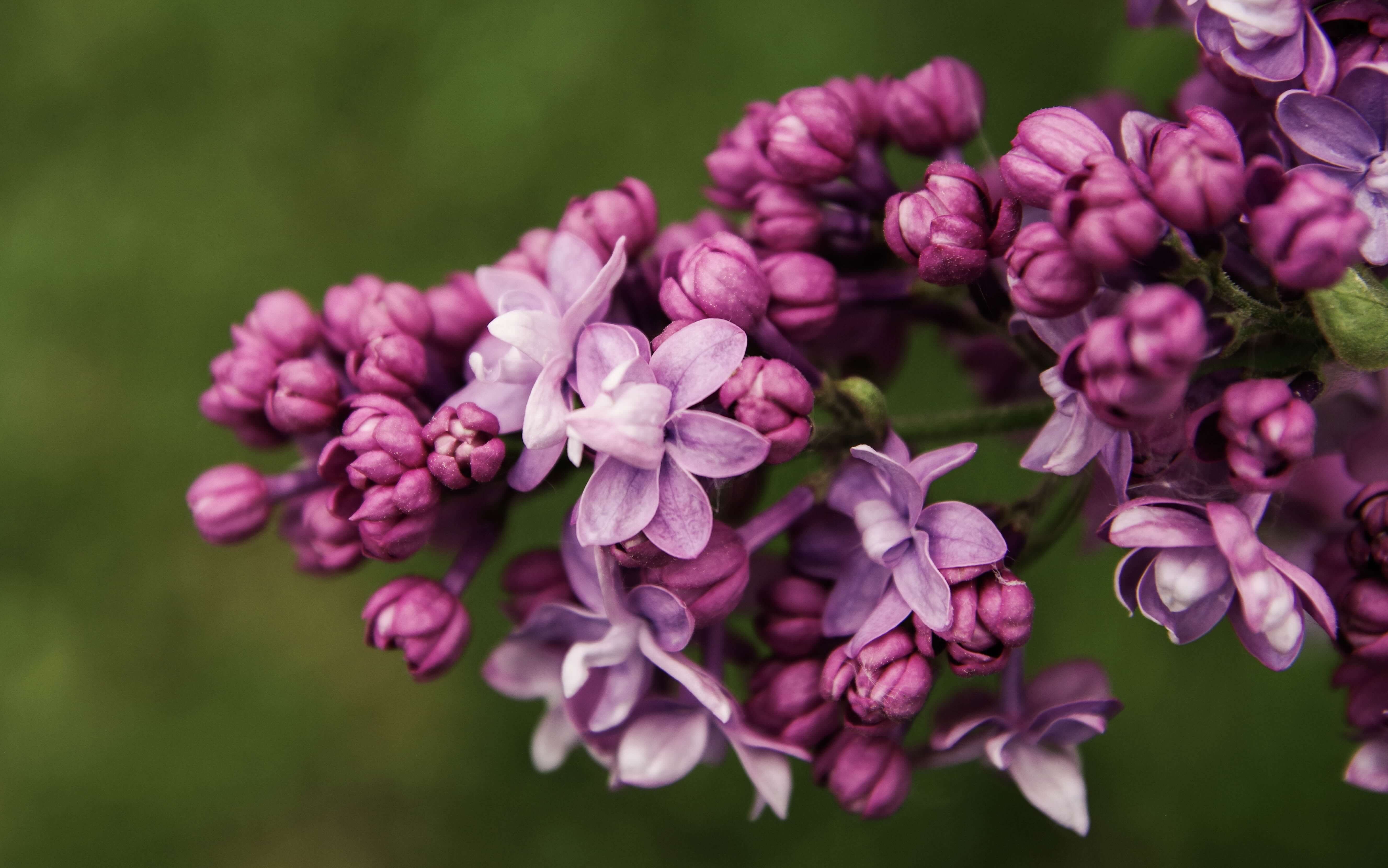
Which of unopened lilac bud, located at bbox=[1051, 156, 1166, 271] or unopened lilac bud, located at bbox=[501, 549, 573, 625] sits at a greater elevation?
unopened lilac bud, located at bbox=[1051, 156, 1166, 271]

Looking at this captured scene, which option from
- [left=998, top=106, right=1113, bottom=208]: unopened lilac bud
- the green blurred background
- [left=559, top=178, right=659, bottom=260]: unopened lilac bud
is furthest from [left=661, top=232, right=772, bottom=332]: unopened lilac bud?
the green blurred background

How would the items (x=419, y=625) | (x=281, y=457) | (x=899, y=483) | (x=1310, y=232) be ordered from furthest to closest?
(x=281, y=457) < (x=419, y=625) < (x=899, y=483) < (x=1310, y=232)

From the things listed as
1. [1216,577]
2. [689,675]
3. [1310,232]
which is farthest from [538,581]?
[1310,232]

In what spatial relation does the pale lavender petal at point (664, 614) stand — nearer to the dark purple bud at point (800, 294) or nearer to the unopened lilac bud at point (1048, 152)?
the dark purple bud at point (800, 294)

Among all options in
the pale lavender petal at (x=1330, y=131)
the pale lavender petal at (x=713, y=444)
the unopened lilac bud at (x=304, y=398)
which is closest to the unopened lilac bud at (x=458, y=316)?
the unopened lilac bud at (x=304, y=398)

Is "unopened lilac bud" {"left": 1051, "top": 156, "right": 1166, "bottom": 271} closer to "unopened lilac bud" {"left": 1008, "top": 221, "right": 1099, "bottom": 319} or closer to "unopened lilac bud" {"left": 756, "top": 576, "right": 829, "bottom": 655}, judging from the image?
"unopened lilac bud" {"left": 1008, "top": 221, "right": 1099, "bottom": 319}

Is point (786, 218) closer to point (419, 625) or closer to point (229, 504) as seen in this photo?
point (419, 625)

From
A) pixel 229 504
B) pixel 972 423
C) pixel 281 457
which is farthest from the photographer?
pixel 281 457
